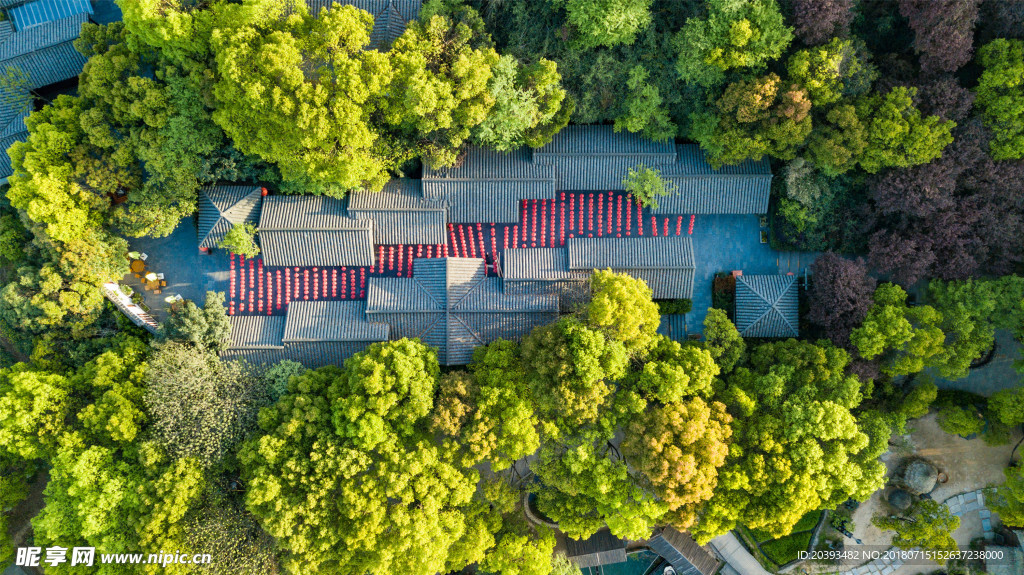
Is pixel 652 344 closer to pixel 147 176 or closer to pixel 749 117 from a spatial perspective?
pixel 749 117

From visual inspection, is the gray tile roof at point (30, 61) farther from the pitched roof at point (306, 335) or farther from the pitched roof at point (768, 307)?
the pitched roof at point (768, 307)

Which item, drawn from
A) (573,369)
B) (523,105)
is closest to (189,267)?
(523,105)

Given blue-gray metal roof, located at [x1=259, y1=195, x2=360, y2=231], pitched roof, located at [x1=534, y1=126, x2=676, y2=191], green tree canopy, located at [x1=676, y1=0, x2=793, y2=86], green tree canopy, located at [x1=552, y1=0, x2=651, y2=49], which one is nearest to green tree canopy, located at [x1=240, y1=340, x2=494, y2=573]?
blue-gray metal roof, located at [x1=259, y1=195, x2=360, y2=231]

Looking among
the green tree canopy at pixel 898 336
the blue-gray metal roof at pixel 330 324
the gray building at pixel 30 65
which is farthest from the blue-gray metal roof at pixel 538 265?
the gray building at pixel 30 65

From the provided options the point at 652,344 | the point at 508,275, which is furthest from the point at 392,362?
the point at 652,344

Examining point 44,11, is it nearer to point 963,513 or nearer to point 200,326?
point 200,326

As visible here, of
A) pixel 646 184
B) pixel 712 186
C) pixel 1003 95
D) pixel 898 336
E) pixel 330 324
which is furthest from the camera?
pixel 712 186

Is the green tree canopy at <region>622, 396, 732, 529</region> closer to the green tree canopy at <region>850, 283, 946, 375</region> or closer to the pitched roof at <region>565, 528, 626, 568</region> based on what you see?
the pitched roof at <region>565, 528, 626, 568</region>
